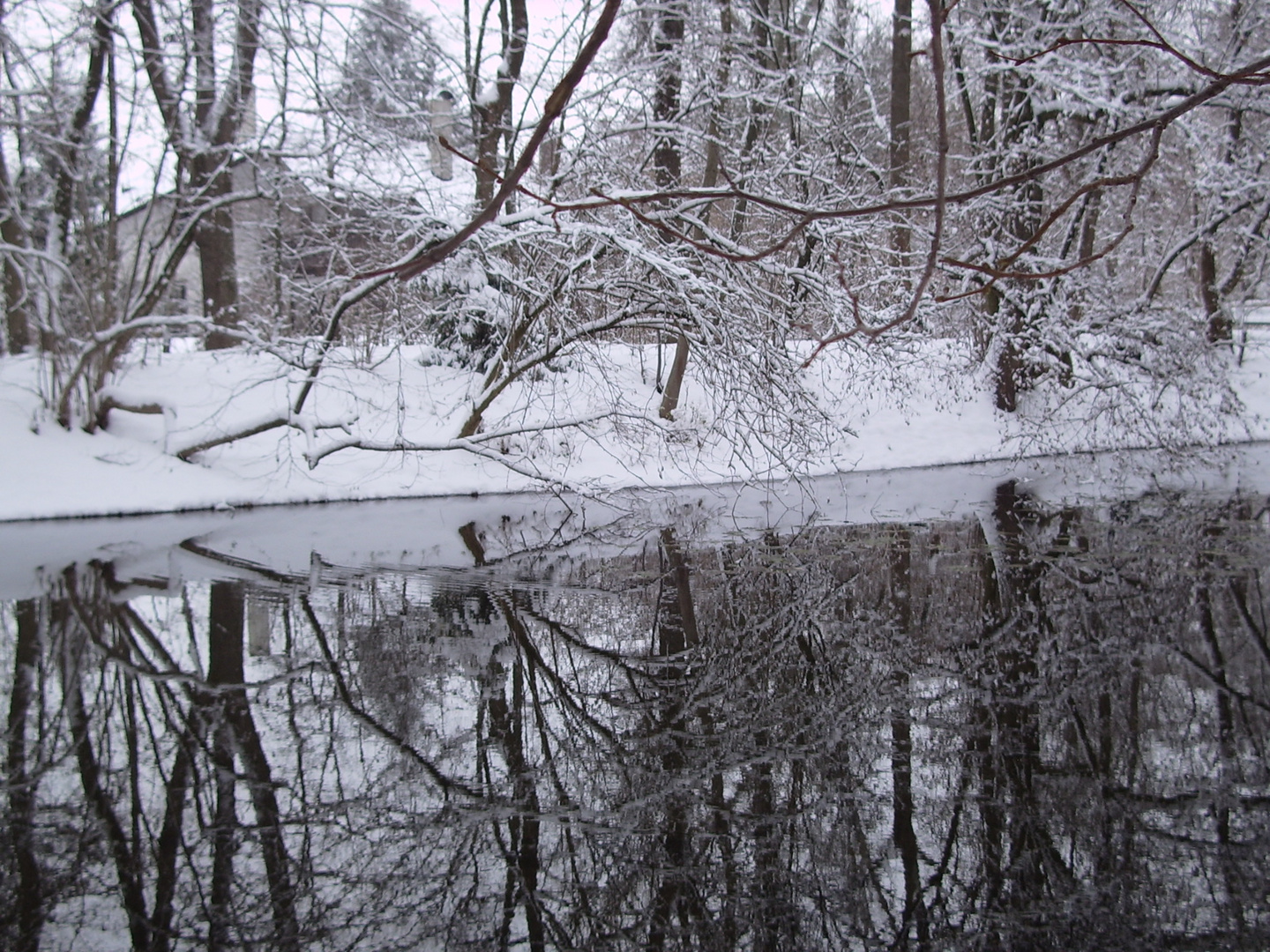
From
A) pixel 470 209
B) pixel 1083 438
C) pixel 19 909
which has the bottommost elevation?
pixel 19 909

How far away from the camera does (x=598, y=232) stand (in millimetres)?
9031

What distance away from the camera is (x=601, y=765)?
405 centimetres

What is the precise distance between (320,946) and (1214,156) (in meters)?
19.2

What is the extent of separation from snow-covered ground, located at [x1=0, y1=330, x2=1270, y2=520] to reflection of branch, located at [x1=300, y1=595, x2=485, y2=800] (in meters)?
4.50

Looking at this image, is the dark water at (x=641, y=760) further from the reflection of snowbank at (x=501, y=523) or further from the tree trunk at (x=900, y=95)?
the tree trunk at (x=900, y=95)

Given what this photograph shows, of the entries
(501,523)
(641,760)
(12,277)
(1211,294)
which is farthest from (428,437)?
(1211,294)

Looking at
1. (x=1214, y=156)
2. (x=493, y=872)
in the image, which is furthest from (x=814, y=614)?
(x=1214, y=156)

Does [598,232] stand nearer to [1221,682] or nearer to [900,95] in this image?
[1221,682]

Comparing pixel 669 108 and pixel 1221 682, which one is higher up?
pixel 669 108

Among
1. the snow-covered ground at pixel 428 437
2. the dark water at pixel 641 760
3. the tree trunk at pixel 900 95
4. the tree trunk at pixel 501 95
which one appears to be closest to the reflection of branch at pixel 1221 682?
the dark water at pixel 641 760

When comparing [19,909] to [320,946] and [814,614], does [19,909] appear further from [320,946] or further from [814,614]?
[814,614]

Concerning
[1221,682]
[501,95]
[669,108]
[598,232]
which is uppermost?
[501,95]

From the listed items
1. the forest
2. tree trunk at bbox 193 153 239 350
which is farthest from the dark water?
tree trunk at bbox 193 153 239 350

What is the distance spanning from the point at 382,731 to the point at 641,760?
3.97ft
